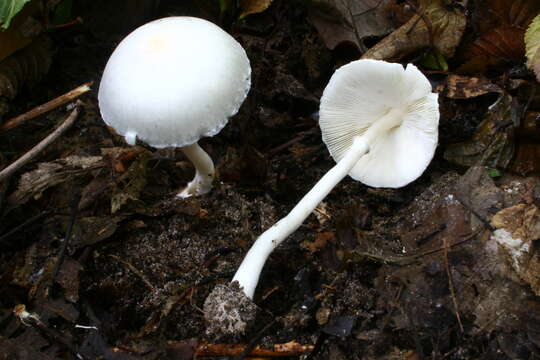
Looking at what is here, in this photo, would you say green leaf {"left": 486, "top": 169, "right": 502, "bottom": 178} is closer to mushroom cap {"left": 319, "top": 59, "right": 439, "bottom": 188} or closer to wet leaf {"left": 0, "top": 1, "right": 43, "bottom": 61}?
mushroom cap {"left": 319, "top": 59, "right": 439, "bottom": 188}

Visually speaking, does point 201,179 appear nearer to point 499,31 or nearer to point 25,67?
point 25,67

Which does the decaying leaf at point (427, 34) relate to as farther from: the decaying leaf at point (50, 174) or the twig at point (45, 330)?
the twig at point (45, 330)

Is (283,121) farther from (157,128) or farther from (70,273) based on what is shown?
(70,273)

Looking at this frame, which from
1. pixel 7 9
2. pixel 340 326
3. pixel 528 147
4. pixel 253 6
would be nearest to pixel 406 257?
pixel 340 326

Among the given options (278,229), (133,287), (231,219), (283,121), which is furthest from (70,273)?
(283,121)

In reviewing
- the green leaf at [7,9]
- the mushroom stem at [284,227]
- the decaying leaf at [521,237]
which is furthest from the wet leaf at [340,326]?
the green leaf at [7,9]

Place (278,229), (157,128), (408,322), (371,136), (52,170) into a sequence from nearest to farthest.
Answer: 1. (157,128)
2. (408,322)
3. (278,229)
4. (371,136)
5. (52,170)
